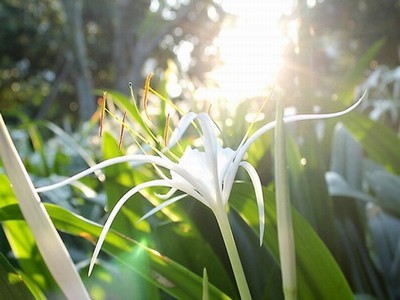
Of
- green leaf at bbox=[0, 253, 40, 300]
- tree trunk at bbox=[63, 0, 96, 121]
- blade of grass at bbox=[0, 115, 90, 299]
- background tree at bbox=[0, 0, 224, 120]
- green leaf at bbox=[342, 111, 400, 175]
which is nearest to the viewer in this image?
blade of grass at bbox=[0, 115, 90, 299]

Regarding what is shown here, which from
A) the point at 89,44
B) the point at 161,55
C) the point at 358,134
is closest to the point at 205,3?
the point at 161,55

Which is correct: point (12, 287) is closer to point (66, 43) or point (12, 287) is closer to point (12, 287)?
point (12, 287)

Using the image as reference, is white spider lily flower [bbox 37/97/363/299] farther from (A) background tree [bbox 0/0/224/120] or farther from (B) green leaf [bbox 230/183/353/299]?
(A) background tree [bbox 0/0/224/120]

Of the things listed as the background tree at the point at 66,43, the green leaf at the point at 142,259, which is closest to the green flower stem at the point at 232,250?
the green leaf at the point at 142,259

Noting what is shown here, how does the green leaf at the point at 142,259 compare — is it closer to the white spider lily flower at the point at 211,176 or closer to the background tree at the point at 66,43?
the white spider lily flower at the point at 211,176

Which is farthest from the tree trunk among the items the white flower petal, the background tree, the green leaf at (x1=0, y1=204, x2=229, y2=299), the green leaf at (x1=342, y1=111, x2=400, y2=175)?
the white flower petal

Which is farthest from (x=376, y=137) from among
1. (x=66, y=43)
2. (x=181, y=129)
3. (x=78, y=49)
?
(x=66, y=43)

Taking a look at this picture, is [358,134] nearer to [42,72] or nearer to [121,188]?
[121,188]
